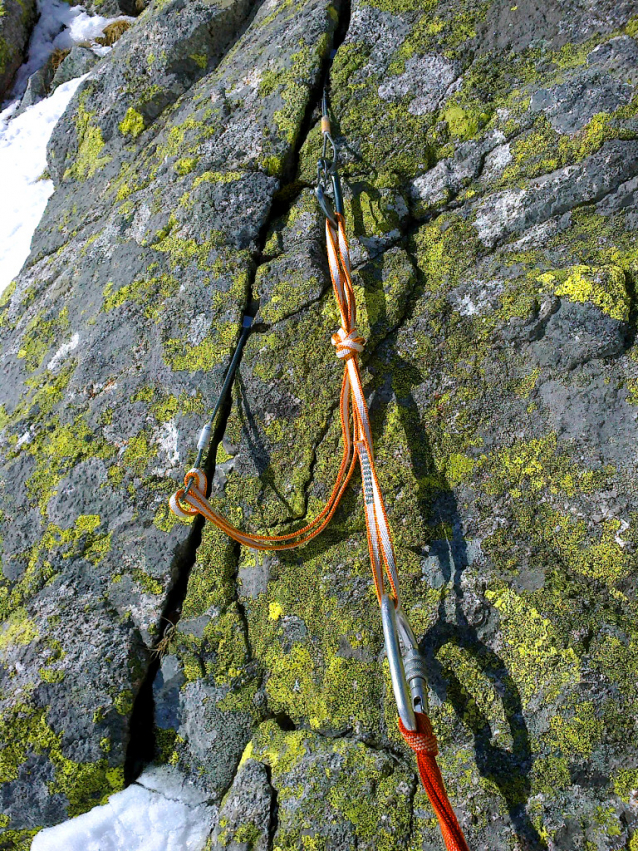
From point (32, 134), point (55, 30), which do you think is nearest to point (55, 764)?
point (32, 134)

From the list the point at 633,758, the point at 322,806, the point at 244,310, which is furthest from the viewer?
the point at 244,310

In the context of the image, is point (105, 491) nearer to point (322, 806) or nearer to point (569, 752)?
point (322, 806)


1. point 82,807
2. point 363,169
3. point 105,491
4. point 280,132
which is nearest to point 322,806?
point 82,807

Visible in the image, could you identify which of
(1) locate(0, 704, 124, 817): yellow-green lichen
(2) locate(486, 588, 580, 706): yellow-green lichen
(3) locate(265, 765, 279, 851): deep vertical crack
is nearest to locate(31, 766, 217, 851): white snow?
(1) locate(0, 704, 124, 817): yellow-green lichen

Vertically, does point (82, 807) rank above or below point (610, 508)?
above

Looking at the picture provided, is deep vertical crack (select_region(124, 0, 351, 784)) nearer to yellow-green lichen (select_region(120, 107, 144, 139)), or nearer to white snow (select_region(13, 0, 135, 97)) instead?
yellow-green lichen (select_region(120, 107, 144, 139))

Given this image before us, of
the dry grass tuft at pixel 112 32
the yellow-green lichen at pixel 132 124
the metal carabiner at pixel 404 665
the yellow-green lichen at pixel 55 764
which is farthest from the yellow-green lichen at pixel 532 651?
the dry grass tuft at pixel 112 32

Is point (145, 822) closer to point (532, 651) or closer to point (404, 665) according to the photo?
point (404, 665)
